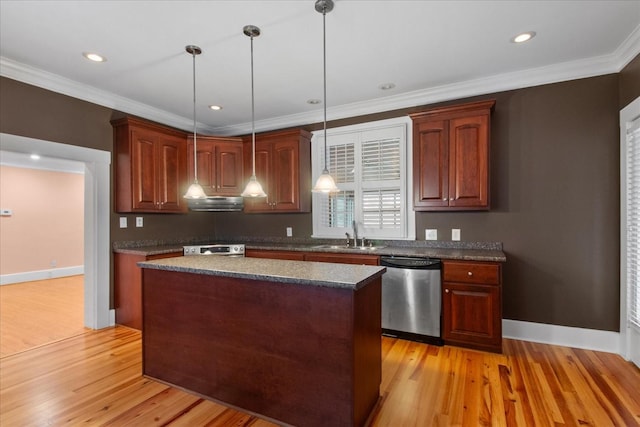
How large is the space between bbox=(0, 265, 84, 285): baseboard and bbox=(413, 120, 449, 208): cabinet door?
7.10 m

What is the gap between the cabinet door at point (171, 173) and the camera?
397cm

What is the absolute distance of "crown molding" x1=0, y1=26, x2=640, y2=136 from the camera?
2861mm

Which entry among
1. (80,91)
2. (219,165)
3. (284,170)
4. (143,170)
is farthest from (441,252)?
(80,91)

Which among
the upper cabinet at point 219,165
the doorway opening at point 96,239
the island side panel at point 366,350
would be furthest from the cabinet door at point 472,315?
the doorway opening at point 96,239

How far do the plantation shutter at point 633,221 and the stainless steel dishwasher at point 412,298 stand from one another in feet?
4.90

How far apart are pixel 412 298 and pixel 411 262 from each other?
348mm

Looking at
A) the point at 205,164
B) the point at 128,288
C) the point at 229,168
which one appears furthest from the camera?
the point at 229,168

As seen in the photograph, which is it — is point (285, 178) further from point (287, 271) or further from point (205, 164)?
point (287, 271)

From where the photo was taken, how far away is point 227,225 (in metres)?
5.10

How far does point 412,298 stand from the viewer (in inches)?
123

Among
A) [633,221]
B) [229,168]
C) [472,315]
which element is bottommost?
[472,315]

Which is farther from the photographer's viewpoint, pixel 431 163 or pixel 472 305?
pixel 431 163

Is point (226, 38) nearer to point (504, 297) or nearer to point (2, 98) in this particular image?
point (2, 98)

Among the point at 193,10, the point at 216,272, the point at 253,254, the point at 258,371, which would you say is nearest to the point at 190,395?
the point at 258,371
